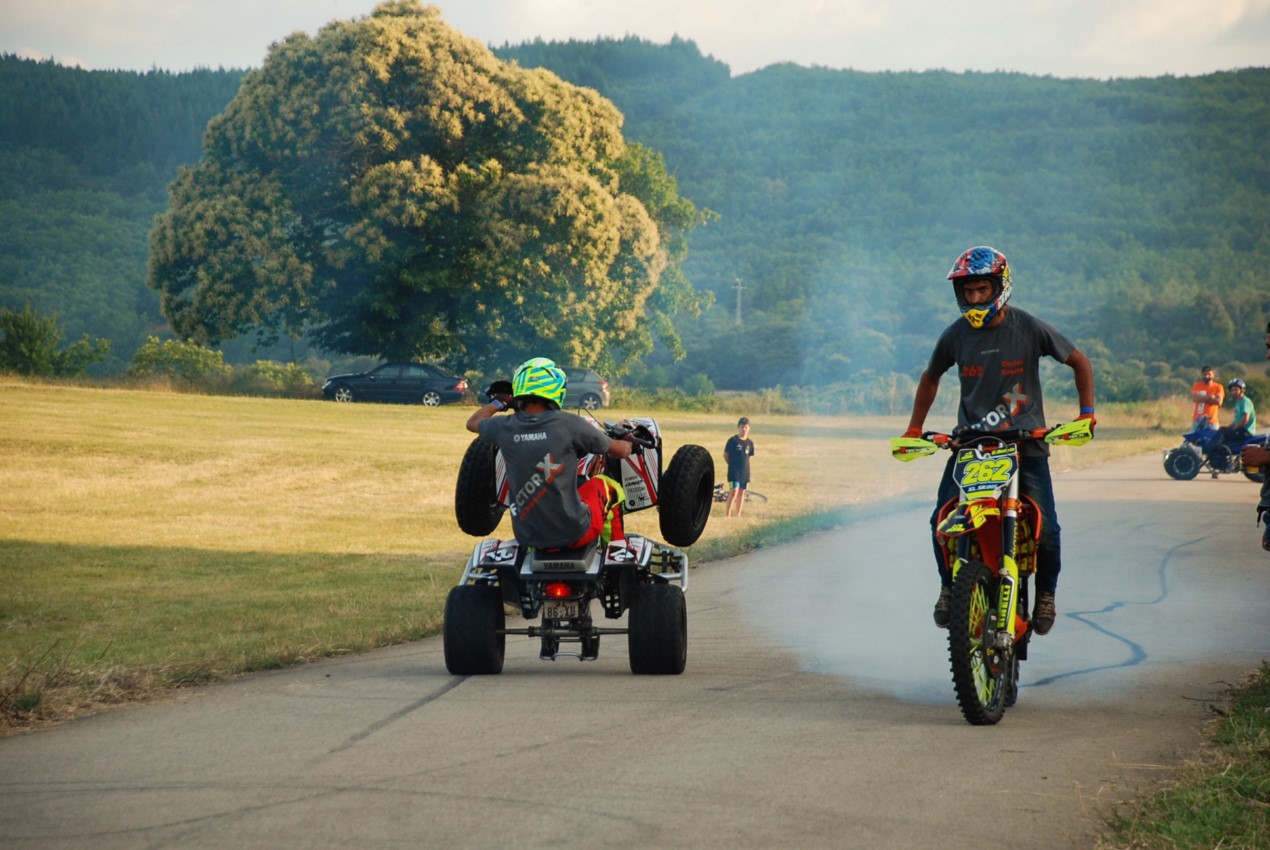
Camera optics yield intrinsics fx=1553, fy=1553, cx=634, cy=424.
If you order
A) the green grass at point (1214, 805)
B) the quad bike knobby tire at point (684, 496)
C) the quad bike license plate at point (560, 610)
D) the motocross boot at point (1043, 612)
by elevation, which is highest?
the quad bike knobby tire at point (684, 496)

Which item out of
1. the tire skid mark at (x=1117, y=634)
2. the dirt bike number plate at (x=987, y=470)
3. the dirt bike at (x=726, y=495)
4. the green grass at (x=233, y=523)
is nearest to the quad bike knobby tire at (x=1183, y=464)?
the green grass at (x=233, y=523)

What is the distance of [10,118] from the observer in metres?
117

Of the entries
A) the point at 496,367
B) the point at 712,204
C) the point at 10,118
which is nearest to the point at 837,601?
the point at 496,367

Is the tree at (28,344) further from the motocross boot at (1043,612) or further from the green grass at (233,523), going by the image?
the motocross boot at (1043,612)

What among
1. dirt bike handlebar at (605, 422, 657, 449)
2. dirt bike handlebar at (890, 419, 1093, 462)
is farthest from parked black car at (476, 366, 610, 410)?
dirt bike handlebar at (890, 419, 1093, 462)

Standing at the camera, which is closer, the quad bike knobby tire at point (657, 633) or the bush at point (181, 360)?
the quad bike knobby tire at point (657, 633)

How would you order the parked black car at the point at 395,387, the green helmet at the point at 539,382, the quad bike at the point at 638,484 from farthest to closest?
the parked black car at the point at 395,387 < the quad bike at the point at 638,484 < the green helmet at the point at 539,382

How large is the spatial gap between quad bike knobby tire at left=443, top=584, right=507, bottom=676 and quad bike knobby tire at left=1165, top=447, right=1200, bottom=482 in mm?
20656

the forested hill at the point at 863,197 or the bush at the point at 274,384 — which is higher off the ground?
the forested hill at the point at 863,197

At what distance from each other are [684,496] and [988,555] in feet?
7.86

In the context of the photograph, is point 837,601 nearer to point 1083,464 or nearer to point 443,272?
point 1083,464

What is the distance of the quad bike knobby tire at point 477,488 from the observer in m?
9.39

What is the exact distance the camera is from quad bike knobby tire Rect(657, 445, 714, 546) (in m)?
9.55

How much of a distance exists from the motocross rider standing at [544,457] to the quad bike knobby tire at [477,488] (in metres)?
0.82
